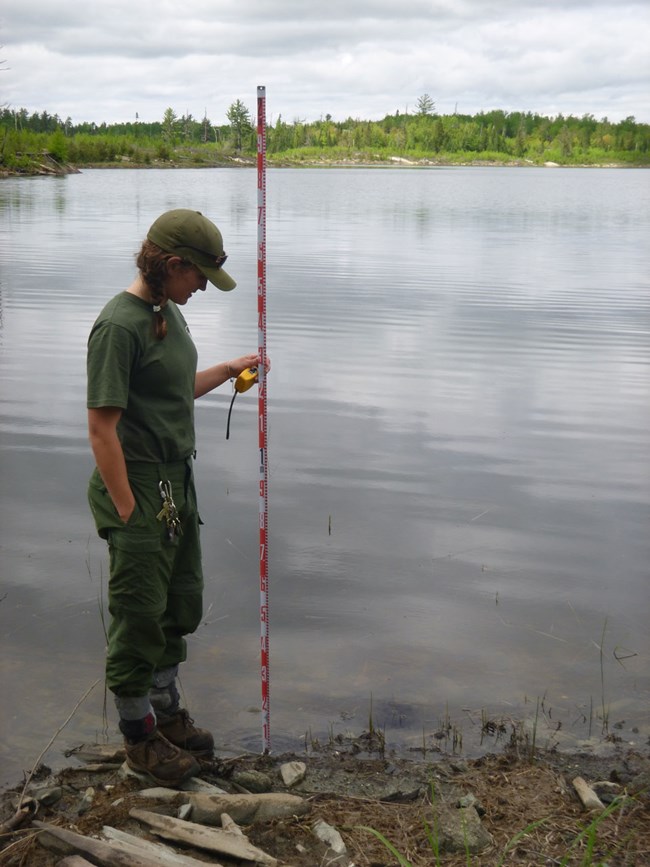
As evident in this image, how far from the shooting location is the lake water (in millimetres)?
5316

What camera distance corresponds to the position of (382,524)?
7664 millimetres

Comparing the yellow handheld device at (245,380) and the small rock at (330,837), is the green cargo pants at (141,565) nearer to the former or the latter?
the yellow handheld device at (245,380)

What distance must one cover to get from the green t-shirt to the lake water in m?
1.67

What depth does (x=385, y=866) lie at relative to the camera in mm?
3623

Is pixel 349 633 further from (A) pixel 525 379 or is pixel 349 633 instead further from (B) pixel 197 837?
(A) pixel 525 379

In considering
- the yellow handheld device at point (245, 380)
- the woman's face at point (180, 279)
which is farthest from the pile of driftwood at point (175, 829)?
the woman's face at point (180, 279)

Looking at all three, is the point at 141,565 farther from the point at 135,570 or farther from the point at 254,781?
the point at 254,781

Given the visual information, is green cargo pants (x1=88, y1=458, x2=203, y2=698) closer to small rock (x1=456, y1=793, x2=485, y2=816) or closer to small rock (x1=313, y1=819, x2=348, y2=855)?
small rock (x1=313, y1=819, x2=348, y2=855)

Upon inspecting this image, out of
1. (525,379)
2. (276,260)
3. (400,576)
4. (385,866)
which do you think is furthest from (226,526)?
(276,260)

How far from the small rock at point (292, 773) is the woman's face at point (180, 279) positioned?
80.3 inches

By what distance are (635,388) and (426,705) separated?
7.64 metres

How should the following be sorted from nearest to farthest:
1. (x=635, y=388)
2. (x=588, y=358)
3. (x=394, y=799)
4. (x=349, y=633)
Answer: (x=394, y=799) → (x=349, y=633) → (x=635, y=388) → (x=588, y=358)

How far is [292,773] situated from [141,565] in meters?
1.20

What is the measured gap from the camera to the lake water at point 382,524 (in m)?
5.32
